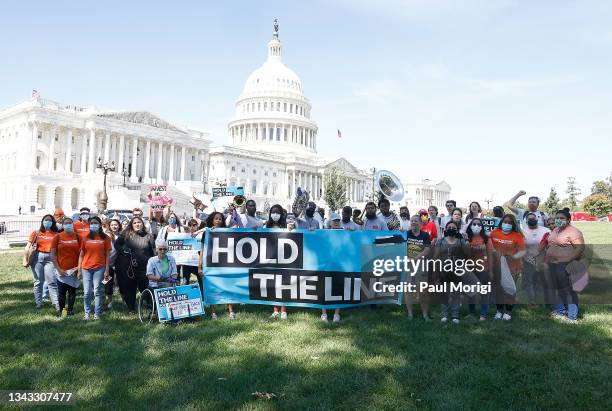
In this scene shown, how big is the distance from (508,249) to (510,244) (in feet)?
0.33

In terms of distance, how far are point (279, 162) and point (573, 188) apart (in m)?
60.2

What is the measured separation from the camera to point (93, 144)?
230 ft

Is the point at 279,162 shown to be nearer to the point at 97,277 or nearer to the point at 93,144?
the point at 93,144

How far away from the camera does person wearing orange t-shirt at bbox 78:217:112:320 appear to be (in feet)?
29.7

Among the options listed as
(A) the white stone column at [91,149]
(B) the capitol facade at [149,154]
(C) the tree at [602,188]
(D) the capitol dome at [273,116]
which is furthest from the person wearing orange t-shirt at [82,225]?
(C) the tree at [602,188]

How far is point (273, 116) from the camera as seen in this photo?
109125 mm

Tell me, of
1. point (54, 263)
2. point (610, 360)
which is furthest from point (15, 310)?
point (610, 360)

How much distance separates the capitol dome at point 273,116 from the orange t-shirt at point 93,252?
99965 mm

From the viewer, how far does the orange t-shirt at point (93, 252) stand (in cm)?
905

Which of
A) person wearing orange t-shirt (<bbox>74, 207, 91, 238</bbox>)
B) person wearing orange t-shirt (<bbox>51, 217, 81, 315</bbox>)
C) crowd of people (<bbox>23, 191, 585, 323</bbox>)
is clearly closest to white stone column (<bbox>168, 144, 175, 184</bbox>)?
person wearing orange t-shirt (<bbox>74, 207, 91, 238</bbox>)

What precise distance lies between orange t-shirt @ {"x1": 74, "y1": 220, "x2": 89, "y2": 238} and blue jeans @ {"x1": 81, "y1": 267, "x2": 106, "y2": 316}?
2.34ft

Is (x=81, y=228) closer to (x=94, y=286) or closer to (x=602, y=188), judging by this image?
(x=94, y=286)

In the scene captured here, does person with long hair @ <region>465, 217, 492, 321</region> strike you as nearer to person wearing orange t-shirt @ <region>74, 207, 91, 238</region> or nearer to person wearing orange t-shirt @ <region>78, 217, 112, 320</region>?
person wearing orange t-shirt @ <region>78, 217, 112, 320</region>

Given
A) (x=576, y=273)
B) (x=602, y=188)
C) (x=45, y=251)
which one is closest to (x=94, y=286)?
(x=45, y=251)
